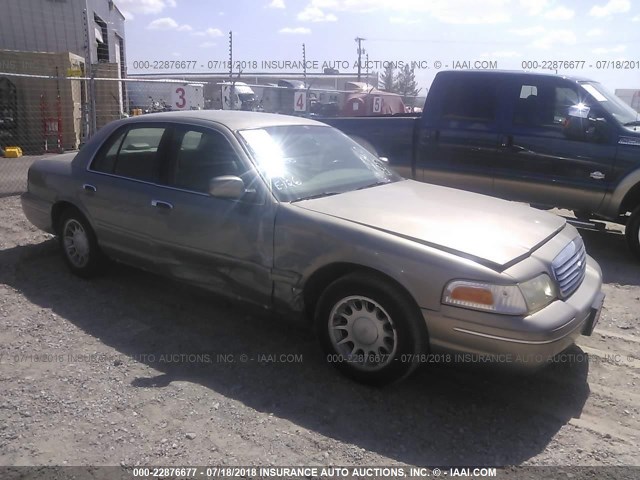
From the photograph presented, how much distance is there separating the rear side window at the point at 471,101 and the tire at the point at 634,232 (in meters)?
1.89

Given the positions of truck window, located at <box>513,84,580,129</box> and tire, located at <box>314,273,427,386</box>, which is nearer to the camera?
tire, located at <box>314,273,427,386</box>

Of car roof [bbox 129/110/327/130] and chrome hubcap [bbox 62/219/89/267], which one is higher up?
car roof [bbox 129/110/327/130]

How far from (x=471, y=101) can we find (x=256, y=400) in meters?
5.05

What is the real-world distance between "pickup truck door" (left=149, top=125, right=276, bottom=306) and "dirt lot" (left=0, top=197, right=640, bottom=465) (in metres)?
0.48

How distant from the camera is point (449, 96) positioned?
7.08 meters

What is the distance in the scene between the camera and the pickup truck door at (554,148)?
Result: 6145 mm

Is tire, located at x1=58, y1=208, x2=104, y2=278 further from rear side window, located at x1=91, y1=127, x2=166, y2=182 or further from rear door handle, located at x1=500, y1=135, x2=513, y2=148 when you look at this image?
rear door handle, located at x1=500, y1=135, x2=513, y2=148

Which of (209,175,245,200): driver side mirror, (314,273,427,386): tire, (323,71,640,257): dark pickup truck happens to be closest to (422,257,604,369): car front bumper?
(314,273,427,386): tire

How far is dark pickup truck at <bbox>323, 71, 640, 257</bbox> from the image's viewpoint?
240 inches

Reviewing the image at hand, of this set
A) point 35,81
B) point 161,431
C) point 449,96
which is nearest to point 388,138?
point 449,96

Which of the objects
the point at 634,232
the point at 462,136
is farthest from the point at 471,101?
the point at 634,232

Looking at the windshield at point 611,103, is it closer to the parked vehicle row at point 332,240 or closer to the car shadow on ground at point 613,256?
the car shadow on ground at point 613,256

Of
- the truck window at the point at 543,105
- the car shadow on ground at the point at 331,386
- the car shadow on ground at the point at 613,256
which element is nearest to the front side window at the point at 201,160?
the car shadow on ground at the point at 331,386

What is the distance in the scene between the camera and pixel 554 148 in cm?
636
